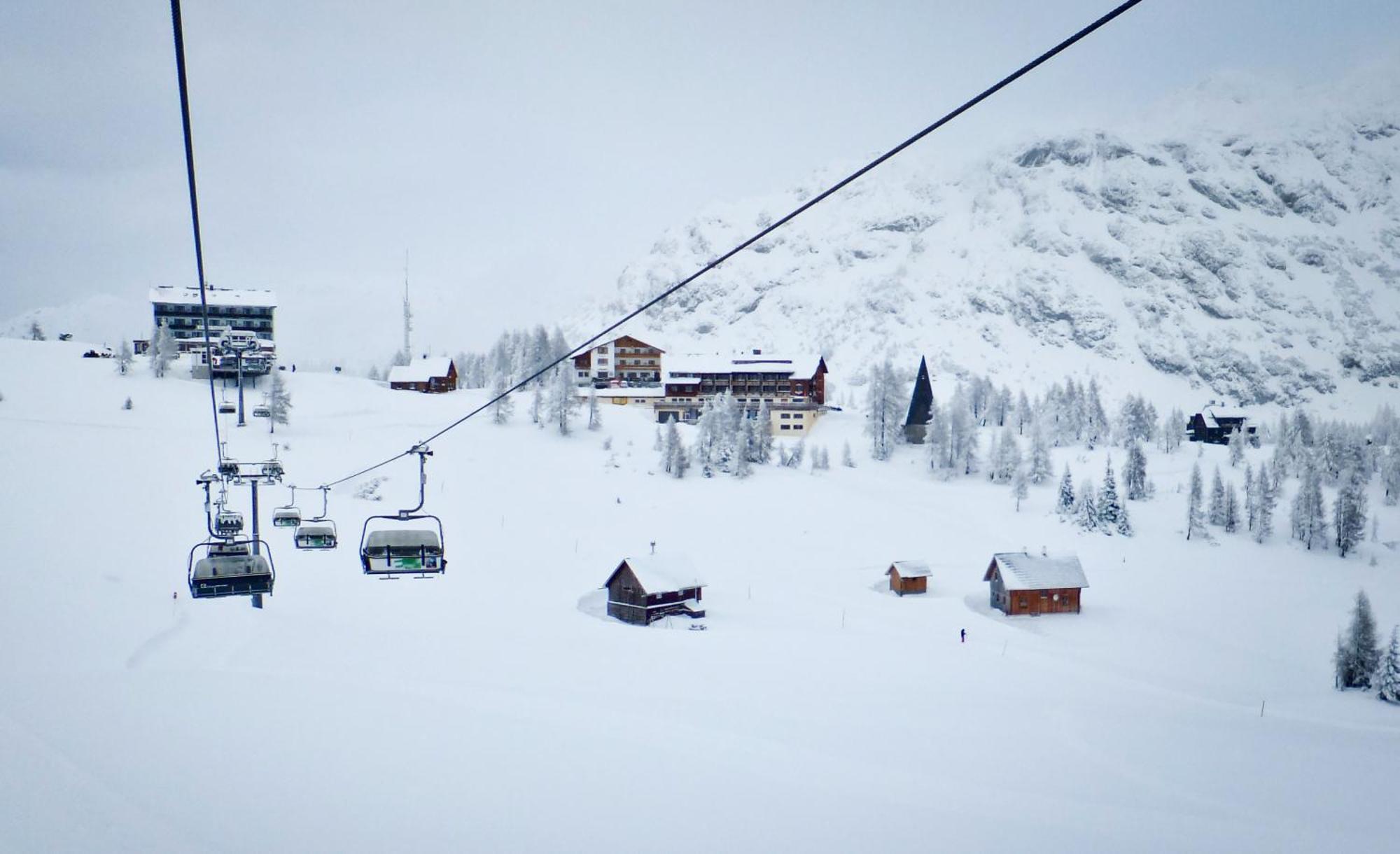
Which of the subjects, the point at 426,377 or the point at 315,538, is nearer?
the point at 315,538

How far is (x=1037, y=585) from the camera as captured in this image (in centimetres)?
3959

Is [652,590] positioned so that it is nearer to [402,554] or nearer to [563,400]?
[402,554]

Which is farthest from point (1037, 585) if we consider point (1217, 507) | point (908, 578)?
point (1217, 507)

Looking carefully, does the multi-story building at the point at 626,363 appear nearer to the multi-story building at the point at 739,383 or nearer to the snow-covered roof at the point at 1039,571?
Answer: the multi-story building at the point at 739,383

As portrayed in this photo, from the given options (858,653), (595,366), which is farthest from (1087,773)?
(595,366)

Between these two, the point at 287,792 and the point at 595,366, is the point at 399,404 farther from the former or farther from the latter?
the point at 287,792

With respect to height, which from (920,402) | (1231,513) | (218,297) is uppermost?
(218,297)

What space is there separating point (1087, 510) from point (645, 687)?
44656 millimetres

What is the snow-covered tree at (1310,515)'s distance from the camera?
53.0 meters

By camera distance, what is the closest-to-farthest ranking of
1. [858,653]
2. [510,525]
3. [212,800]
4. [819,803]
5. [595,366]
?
[212,800] < [819,803] < [858,653] < [510,525] < [595,366]

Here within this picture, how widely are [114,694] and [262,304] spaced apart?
6391cm

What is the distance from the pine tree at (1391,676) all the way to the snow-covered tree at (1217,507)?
28594 mm

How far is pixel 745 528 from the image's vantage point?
52.0 meters

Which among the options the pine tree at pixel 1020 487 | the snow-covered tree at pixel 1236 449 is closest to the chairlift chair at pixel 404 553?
the pine tree at pixel 1020 487
